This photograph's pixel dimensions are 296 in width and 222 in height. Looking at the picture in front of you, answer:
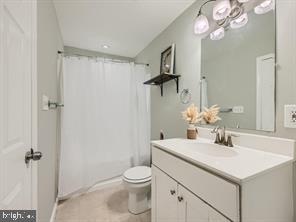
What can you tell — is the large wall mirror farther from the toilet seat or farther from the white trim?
the white trim

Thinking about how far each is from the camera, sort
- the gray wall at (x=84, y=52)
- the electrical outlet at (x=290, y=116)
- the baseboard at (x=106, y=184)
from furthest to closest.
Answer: the gray wall at (x=84, y=52) → the baseboard at (x=106, y=184) → the electrical outlet at (x=290, y=116)

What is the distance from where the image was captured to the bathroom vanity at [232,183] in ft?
2.12

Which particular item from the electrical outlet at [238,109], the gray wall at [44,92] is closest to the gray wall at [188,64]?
the electrical outlet at [238,109]

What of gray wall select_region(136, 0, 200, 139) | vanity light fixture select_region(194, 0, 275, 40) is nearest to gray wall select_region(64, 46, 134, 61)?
gray wall select_region(136, 0, 200, 139)

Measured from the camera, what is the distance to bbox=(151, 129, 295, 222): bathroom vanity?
65 centimetres

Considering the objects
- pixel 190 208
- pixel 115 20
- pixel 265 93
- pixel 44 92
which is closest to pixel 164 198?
pixel 190 208

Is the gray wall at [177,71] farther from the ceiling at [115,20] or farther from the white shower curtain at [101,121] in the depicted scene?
the white shower curtain at [101,121]

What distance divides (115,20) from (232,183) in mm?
2034

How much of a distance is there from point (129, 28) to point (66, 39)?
1084 millimetres

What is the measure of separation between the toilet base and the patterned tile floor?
43mm

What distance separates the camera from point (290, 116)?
881 millimetres

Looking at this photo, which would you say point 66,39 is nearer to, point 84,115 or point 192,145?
point 84,115

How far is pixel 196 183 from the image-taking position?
2.77 ft
